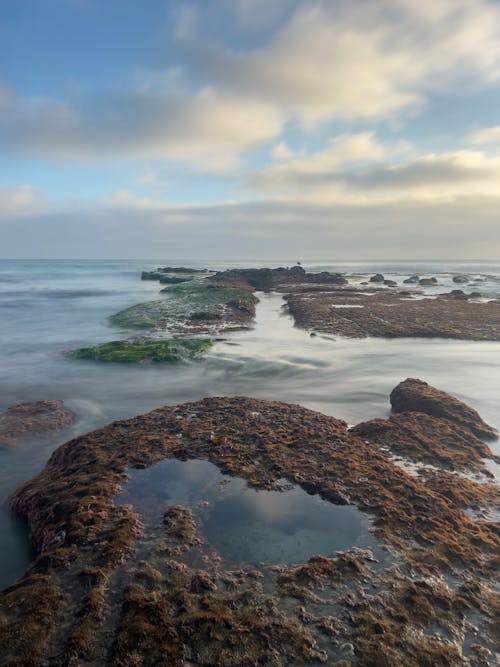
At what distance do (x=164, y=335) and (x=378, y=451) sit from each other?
13.9 meters

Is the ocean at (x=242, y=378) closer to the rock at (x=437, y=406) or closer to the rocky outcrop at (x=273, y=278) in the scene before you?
the rock at (x=437, y=406)

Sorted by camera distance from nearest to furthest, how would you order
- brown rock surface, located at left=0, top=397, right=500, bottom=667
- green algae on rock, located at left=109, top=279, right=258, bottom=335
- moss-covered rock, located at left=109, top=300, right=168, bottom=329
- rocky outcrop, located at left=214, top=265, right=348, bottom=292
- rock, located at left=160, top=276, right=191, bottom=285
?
1. brown rock surface, located at left=0, top=397, right=500, bottom=667
2. green algae on rock, located at left=109, top=279, right=258, bottom=335
3. moss-covered rock, located at left=109, top=300, right=168, bottom=329
4. rocky outcrop, located at left=214, top=265, right=348, bottom=292
5. rock, located at left=160, top=276, right=191, bottom=285

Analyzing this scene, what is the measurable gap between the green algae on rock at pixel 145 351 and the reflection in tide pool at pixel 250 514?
342 inches

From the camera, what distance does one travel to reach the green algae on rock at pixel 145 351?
14.4 metres

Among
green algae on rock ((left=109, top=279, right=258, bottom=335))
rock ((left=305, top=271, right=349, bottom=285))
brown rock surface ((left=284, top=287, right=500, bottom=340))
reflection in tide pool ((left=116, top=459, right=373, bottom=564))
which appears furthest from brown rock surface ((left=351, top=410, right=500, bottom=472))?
rock ((left=305, top=271, right=349, bottom=285))

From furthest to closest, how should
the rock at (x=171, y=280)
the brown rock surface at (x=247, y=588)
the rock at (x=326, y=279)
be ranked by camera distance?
the rock at (x=171, y=280), the rock at (x=326, y=279), the brown rock surface at (x=247, y=588)

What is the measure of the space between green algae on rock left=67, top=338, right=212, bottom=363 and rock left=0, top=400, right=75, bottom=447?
4.21 metres

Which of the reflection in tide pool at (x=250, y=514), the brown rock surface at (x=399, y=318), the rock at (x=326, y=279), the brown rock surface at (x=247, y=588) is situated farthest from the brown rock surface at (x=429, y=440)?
the rock at (x=326, y=279)

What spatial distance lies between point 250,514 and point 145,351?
35.3 ft

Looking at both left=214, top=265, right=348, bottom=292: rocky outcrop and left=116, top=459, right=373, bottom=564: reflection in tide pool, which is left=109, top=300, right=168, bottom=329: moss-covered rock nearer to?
left=116, top=459, right=373, bottom=564: reflection in tide pool

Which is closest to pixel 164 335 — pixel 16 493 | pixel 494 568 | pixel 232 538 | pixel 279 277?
pixel 16 493

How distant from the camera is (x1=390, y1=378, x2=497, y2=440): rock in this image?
799 cm

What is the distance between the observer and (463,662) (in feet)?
10.2

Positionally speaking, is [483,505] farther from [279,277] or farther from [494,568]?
[279,277]
